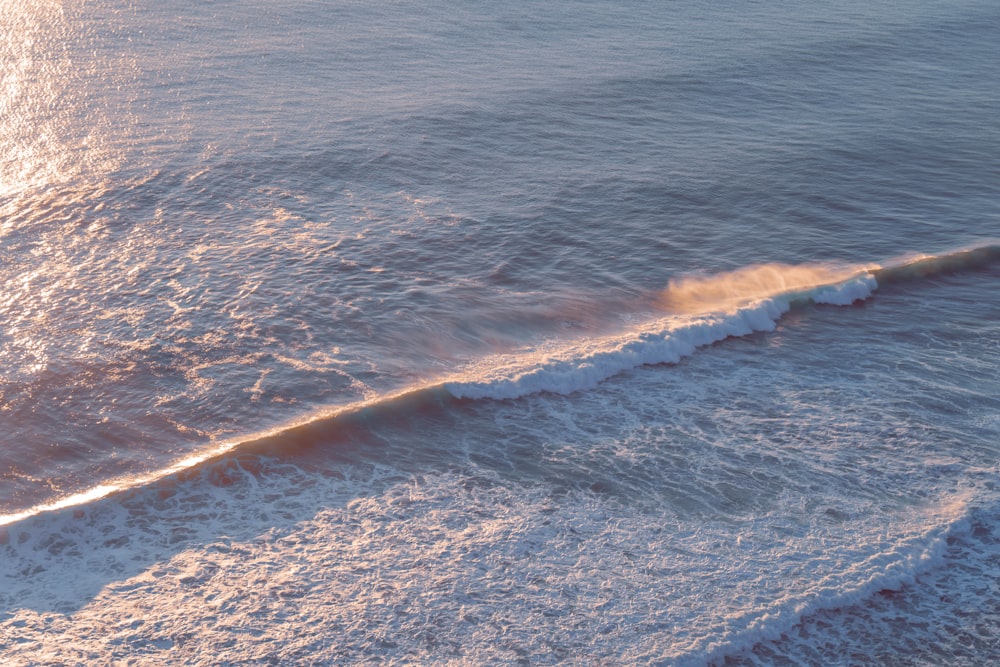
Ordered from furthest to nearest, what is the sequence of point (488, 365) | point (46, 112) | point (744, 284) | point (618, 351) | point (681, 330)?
1. point (46, 112)
2. point (744, 284)
3. point (681, 330)
4. point (618, 351)
5. point (488, 365)

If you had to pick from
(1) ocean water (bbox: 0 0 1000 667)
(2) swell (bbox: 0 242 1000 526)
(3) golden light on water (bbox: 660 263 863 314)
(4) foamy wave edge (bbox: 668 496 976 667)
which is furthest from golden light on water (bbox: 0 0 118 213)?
(4) foamy wave edge (bbox: 668 496 976 667)

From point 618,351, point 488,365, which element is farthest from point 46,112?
point 618,351

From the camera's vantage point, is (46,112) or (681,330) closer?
(681,330)

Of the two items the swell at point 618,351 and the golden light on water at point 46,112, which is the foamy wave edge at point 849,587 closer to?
the swell at point 618,351

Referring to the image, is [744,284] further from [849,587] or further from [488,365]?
[849,587]

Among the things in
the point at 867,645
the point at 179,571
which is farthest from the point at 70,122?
the point at 867,645
